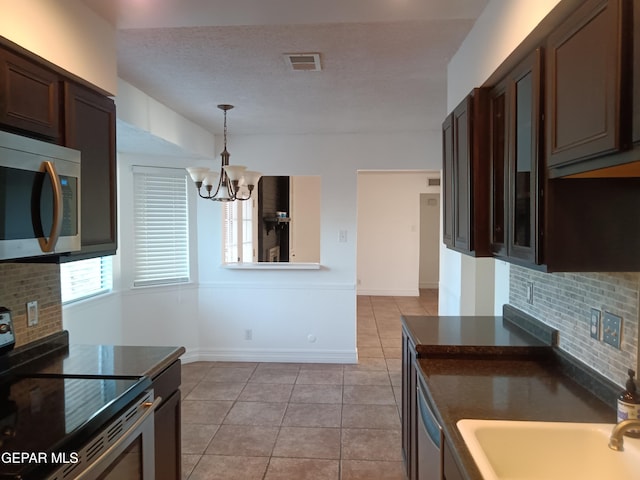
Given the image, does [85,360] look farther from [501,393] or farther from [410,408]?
[501,393]

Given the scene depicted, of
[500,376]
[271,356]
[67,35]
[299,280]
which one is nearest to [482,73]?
[500,376]

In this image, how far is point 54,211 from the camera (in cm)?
150

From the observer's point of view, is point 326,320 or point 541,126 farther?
point 326,320

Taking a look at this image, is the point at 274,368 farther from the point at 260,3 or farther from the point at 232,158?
the point at 260,3

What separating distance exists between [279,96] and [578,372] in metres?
2.70

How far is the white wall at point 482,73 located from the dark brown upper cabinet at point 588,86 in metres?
0.31

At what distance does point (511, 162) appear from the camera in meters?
1.58

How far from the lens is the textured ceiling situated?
1870mm

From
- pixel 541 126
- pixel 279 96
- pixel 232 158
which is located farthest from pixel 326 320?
pixel 541 126

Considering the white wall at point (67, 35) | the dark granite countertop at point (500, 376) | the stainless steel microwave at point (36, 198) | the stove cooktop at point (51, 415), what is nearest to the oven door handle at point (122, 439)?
the stove cooktop at point (51, 415)

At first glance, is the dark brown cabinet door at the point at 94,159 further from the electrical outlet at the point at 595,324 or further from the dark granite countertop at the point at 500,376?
the electrical outlet at the point at 595,324

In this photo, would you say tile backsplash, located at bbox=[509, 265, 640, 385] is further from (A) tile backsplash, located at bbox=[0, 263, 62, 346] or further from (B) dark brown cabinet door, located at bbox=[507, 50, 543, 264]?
(A) tile backsplash, located at bbox=[0, 263, 62, 346]

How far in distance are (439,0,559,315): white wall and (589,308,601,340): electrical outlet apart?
0.87 m

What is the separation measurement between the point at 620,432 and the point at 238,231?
4.55 m
